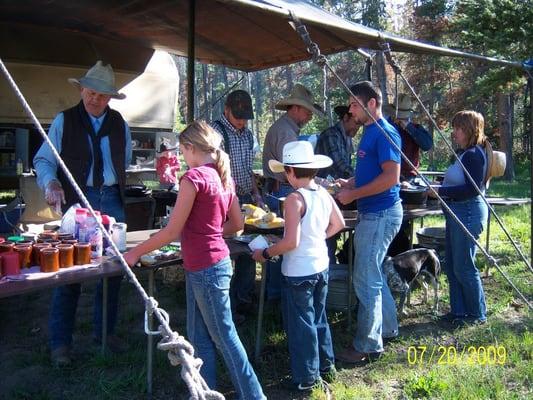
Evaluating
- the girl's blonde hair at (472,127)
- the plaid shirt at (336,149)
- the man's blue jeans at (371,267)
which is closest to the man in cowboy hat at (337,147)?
the plaid shirt at (336,149)

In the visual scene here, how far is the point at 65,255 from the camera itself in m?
2.88

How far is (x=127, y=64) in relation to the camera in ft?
26.4

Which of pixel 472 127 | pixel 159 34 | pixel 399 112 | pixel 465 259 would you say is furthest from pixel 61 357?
pixel 399 112

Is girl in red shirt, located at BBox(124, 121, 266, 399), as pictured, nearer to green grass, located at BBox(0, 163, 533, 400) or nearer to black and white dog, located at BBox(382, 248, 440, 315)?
green grass, located at BBox(0, 163, 533, 400)

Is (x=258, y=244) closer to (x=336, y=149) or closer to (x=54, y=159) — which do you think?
(x=54, y=159)

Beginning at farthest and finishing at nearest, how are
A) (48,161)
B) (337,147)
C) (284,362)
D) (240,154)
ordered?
(337,147) → (240,154) → (284,362) → (48,161)

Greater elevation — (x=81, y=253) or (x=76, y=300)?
(x=81, y=253)

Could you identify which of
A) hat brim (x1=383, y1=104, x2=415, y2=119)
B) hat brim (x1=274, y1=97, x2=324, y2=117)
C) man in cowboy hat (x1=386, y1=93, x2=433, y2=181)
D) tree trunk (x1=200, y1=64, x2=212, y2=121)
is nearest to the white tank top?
hat brim (x1=274, y1=97, x2=324, y2=117)

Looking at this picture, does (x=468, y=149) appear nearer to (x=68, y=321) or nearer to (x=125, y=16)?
(x=68, y=321)

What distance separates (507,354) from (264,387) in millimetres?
1923

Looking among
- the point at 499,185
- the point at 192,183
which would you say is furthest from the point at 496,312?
the point at 499,185

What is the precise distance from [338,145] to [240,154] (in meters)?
1.11

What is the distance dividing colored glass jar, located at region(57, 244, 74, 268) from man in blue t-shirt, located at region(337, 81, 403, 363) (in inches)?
70.6

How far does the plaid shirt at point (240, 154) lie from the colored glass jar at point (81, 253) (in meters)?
1.90
